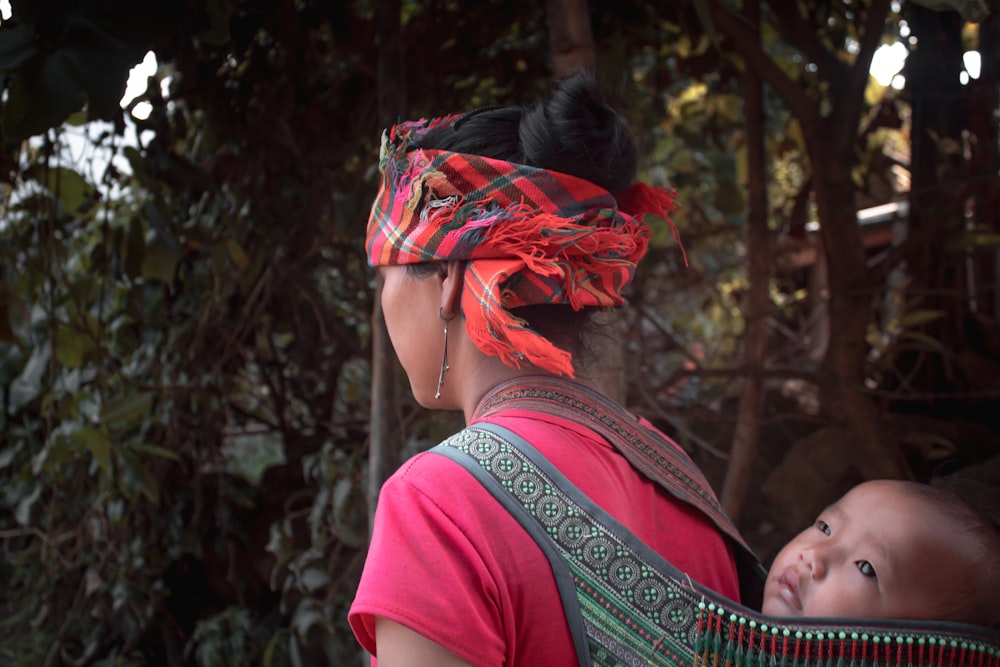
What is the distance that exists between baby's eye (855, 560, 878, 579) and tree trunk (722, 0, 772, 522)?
5.16 ft

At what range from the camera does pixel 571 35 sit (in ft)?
6.02

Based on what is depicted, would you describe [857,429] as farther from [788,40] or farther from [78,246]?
[78,246]

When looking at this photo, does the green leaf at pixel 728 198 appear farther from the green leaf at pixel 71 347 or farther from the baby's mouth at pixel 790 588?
the baby's mouth at pixel 790 588

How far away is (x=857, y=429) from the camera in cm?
268

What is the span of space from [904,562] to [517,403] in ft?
1.55

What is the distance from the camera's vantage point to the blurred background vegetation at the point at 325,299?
8.05ft

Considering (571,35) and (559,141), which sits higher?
(571,35)

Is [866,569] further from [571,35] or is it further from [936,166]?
[936,166]

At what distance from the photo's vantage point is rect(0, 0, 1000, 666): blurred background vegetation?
246 centimetres

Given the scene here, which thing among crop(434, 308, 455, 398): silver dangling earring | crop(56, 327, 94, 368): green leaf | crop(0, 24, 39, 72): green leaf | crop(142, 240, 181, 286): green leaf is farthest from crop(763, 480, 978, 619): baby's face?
crop(56, 327, 94, 368): green leaf

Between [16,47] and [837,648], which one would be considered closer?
[837,648]

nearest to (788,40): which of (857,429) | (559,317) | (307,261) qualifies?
(857,429)

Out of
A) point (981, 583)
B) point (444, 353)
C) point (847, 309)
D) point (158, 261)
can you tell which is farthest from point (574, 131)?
point (847, 309)

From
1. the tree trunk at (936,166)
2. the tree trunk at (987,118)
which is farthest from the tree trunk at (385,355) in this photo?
the tree trunk at (987,118)
